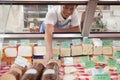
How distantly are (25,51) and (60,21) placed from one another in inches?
16.8

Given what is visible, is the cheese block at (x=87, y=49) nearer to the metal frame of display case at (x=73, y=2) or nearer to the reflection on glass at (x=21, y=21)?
the metal frame of display case at (x=73, y=2)

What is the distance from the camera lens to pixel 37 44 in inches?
91.4

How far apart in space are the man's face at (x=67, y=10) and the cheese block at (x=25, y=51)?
43 centimetres

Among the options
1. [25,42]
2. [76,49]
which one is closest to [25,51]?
[25,42]

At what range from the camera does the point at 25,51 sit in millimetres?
2225

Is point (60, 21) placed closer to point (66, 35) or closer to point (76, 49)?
point (66, 35)

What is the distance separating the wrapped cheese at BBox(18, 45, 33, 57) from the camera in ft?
7.30

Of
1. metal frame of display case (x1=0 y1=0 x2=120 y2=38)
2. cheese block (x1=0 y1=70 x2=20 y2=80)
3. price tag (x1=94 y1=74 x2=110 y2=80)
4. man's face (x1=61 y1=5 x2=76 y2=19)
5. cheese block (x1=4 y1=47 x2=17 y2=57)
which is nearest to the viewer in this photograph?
cheese block (x1=0 y1=70 x2=20 y2=80)

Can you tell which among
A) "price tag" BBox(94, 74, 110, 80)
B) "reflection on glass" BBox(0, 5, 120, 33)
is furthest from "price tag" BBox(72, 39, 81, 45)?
"price tag" BBox(94, 74, 110, 80)

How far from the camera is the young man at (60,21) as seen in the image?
2.08m

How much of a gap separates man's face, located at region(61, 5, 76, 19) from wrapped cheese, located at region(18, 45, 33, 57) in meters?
0.43

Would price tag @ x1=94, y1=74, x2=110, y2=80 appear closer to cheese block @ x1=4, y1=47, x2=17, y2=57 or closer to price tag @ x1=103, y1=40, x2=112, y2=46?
price tag @ x1=103, y1=40, x2=112, y2=46

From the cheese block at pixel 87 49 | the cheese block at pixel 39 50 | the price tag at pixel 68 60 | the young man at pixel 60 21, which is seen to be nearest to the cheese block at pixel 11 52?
the cheese block at pixel 39 50

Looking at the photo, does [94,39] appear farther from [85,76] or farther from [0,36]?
[0,36]
